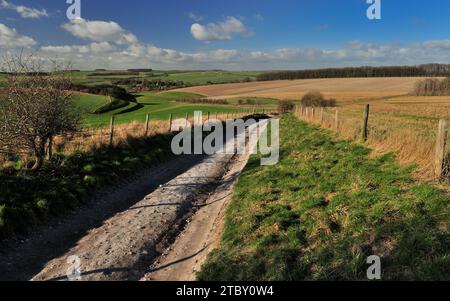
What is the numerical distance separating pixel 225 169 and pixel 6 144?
27.7 feet

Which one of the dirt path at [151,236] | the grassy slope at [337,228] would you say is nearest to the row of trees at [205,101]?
the dirt path at [151,236]

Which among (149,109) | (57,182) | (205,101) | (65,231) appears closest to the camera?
(65,231)

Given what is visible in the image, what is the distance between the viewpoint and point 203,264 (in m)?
6.89

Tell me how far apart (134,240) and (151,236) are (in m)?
0.44

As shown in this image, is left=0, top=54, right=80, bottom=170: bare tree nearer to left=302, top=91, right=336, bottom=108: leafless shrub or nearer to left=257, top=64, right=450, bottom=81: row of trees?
left=302, top=91, right=336, bottom=108: leafless shrub

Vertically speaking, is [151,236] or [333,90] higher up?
[333,90]

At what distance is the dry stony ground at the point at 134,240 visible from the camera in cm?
706

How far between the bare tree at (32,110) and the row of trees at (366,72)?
138085 millimetres

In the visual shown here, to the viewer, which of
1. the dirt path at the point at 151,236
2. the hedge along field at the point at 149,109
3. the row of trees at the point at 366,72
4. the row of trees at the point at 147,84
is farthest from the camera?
the row of trees at the point at 366,72

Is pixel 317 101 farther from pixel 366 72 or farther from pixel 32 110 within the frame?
pixel 366 72

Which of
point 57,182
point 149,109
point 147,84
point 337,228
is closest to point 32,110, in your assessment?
point 57,182

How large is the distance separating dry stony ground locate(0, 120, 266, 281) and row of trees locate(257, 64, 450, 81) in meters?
138

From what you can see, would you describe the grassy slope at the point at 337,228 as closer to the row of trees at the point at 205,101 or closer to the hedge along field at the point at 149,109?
the hedge along field at the point at 149,109

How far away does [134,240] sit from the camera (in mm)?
8359
